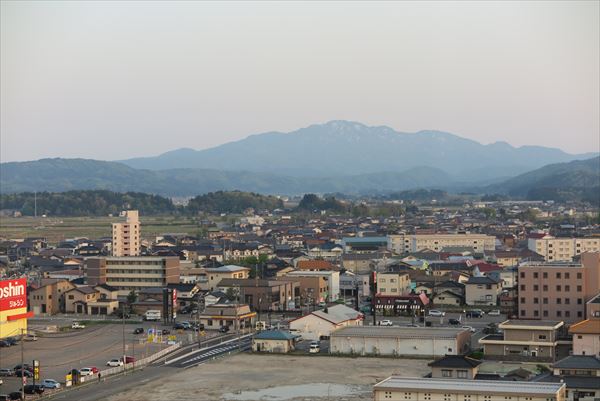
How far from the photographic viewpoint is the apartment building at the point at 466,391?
1597 cm

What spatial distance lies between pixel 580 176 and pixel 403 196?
28.7m

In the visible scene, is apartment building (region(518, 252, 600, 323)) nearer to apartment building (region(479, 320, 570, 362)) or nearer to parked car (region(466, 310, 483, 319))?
apartment building (region(479, 320, 570, 362))

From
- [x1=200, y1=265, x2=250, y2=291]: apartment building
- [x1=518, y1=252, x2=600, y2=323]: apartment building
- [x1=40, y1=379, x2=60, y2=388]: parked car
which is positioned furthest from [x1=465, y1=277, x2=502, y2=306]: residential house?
[x1=40, y1=379, x2=60, y2=388]: parked car

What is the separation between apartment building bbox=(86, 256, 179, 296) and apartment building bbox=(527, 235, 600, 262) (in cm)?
2105

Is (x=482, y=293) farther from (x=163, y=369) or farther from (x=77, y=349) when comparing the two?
(x=163, y=369)

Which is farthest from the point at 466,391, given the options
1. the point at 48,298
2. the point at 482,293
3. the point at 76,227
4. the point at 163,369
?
the point at 76,227

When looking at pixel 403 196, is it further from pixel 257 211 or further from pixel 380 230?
pixel 380 230

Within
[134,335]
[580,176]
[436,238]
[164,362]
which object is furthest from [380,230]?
[580,176]

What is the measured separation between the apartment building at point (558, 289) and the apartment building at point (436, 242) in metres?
27.3

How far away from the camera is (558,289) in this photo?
27047 mm

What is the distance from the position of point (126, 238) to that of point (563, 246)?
809 inches

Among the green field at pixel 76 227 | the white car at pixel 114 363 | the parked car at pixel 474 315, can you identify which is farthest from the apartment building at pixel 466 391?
the green field at pixel 76 227

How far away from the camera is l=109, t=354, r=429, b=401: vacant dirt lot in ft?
63.1

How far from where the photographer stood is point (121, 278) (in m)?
36.0
